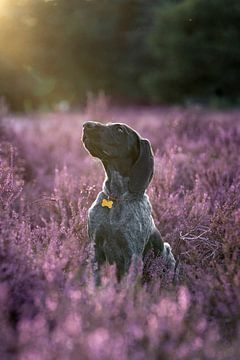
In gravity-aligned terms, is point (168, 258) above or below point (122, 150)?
below

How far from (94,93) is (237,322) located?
26.8 metres

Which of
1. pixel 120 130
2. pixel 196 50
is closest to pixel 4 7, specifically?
pixel 196 50

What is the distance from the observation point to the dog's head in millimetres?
4438

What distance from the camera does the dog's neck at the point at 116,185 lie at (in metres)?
4.56

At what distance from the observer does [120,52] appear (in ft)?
101

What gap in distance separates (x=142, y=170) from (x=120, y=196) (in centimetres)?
25

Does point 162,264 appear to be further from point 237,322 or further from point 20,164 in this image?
point 20,164

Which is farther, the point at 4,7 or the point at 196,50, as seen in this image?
the point at 196,50

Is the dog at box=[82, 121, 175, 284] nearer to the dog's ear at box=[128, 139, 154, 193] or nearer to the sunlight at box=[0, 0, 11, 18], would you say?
the dog's ear at box=[128, 139, 154, 193]

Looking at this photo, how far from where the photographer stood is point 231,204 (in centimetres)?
533

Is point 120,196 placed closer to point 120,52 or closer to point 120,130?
point 120,130

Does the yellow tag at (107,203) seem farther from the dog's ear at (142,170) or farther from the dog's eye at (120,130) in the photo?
the dog's eye at (120,130)

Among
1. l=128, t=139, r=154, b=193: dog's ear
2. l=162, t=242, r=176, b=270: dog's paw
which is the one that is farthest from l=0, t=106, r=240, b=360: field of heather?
l=128, t=139, r=154, b=193: dog's ear

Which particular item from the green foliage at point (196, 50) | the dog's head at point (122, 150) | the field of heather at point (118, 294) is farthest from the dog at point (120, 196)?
the green foliage at point (196, 50)
